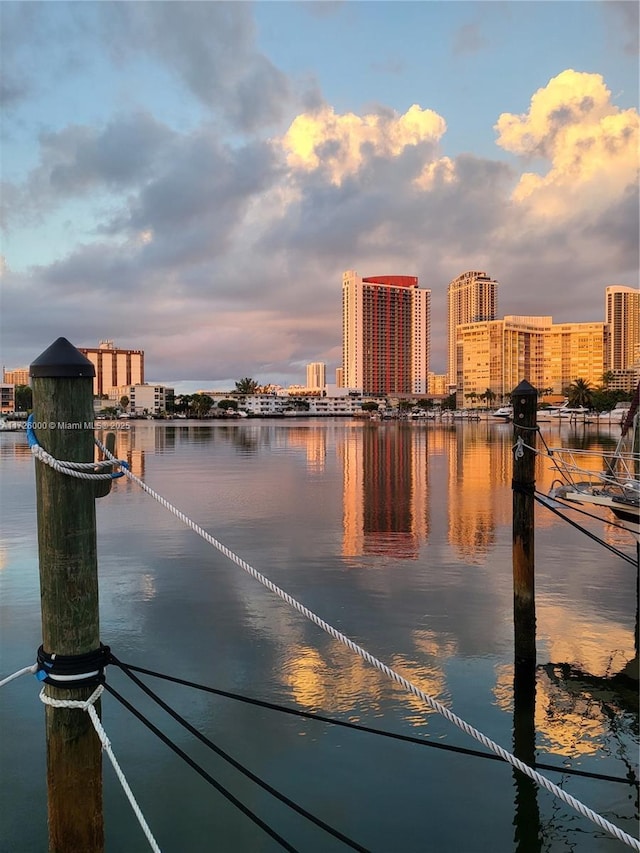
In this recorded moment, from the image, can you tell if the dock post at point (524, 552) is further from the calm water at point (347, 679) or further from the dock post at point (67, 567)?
the dock post at point (67, 567)

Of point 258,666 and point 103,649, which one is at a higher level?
point 103,649

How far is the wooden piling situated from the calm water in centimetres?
81

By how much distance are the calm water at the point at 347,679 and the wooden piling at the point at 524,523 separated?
2.65 ft

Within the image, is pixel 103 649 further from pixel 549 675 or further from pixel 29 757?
pixel 549 675

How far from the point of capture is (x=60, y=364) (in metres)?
4.74

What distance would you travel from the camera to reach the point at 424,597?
17672mm

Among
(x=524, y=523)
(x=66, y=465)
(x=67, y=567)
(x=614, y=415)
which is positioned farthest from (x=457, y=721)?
(x=614, y=415)

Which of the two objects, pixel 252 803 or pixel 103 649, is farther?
pixel 252 803

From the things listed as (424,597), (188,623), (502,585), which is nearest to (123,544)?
(188,623)

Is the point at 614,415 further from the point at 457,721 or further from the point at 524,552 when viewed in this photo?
the point at 457,721

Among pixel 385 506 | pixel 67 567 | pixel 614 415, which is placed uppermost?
pixel 67 567

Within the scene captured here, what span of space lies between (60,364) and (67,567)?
1.49 m

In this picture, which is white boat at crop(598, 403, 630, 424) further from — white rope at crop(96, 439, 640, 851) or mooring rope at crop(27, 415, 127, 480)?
mooring rope at crop(27, 415, 127, 480)

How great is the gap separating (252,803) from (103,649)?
16.6 ft
